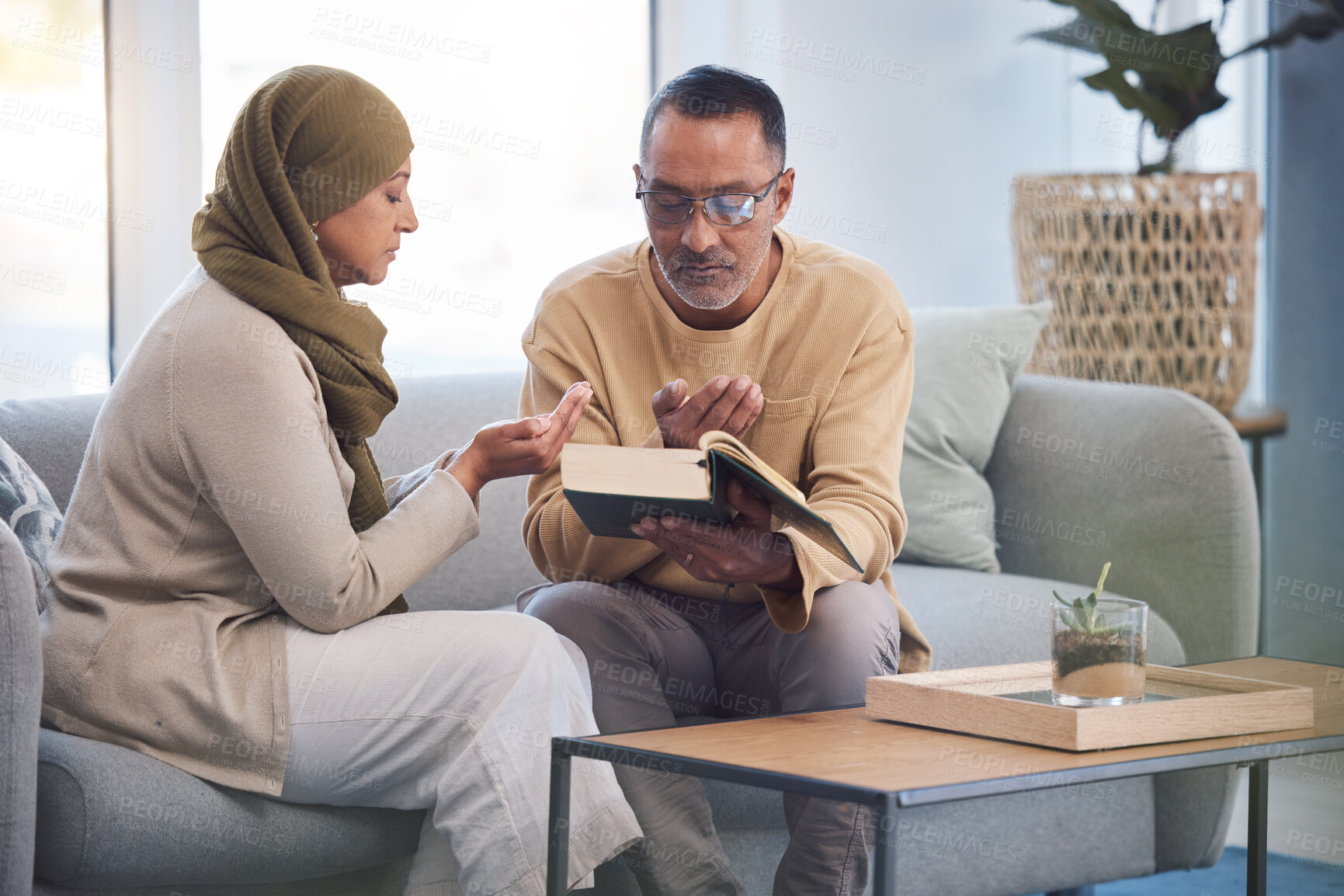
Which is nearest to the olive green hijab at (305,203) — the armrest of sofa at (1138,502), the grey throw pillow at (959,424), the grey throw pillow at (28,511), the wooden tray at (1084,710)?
the grey throw pillow at (28,511)

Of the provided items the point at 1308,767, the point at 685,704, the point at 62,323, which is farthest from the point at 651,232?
the point at 1308,767

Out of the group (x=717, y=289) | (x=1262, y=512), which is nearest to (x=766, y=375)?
(x=717, y=289)

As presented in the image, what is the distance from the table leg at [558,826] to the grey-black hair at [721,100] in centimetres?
82

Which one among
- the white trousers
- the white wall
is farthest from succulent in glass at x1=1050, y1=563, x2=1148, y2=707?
the white wall

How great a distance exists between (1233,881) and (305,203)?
6.07 ft

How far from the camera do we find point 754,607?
1.74m

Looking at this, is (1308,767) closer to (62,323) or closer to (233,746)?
(233,746)

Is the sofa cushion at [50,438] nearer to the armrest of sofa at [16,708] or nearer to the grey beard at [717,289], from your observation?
the armrest of sofa at [16,708]

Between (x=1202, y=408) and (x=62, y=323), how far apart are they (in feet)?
6.58

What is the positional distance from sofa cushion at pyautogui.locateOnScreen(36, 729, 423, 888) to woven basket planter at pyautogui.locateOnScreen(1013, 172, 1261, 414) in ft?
6.67

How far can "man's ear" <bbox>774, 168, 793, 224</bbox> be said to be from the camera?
1.79m

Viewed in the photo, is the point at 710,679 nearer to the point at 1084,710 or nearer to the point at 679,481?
the point at 679,481

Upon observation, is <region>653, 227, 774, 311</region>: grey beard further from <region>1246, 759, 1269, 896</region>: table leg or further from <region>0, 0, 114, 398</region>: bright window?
<region>0, 0, 114, 398</region>: bright window

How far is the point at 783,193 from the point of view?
5.93 feet
